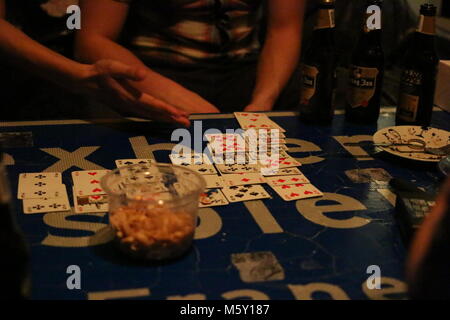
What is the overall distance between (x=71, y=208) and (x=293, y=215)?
1.34 feet

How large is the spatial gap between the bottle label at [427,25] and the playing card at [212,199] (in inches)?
29.9

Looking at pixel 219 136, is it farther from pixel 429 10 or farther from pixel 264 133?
pixel 429 10

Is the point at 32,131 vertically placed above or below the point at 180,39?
below

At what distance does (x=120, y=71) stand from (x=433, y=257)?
1.04 meters

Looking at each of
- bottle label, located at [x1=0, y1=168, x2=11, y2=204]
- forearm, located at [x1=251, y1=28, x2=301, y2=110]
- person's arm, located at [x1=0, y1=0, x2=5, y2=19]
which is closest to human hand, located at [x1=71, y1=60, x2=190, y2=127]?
person's arm, located at [x1=0, y1=0, x2=5, y2=19]

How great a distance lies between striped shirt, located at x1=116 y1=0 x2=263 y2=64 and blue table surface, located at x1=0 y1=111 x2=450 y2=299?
0.75 meters

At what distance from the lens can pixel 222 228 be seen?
38.7 inches

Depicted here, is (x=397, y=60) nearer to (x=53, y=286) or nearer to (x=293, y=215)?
(x=293, y=215)

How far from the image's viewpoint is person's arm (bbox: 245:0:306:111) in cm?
203

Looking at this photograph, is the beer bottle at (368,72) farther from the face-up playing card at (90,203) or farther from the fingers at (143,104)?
the face-up playing card at (90,203)

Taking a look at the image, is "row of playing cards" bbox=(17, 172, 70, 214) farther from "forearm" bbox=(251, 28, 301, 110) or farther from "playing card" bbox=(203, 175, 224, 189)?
"forearm" bbox=(251, 28, 301, 110)

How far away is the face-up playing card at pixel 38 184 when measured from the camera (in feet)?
3.53

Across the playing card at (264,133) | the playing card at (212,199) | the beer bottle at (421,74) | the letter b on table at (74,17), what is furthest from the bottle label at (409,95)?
the letter b on table at (74,17)
